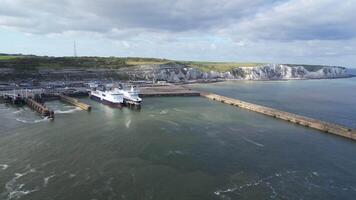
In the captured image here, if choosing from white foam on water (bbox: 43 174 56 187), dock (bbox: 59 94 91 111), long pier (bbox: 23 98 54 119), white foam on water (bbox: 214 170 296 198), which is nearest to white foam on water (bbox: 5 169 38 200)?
white foam on water (bbox: 43 174 56 187)

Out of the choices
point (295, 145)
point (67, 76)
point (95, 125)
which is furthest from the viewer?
point (67, 76)

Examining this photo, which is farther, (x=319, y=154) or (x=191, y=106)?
Answer: (x=191, y=106)

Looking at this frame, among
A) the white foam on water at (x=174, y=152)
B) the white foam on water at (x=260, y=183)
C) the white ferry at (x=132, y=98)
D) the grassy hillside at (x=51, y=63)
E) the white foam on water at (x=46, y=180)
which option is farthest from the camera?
the grassy hillside at (x=51, y=63)

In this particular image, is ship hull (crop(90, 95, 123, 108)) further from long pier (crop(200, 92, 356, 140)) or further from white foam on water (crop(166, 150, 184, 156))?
white foam on water (crop(166, 150, 184, 156))

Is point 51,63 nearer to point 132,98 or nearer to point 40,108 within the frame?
point 132,98

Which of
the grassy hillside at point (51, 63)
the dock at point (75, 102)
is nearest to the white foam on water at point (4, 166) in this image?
the dock at point (75, 102)

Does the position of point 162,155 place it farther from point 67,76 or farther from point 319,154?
point 67,76

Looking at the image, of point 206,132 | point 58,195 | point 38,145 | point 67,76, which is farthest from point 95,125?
point 67,76

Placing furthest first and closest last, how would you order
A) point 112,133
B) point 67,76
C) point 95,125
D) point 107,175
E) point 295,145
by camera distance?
point 67,76 < point 95,125 < point 112,133 < point 295,145 < point 107,175

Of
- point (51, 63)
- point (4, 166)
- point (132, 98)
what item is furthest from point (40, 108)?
point (51, 63)

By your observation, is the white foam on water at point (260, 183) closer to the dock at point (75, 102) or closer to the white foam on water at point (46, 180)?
the white foam on water at point (46, 180)
